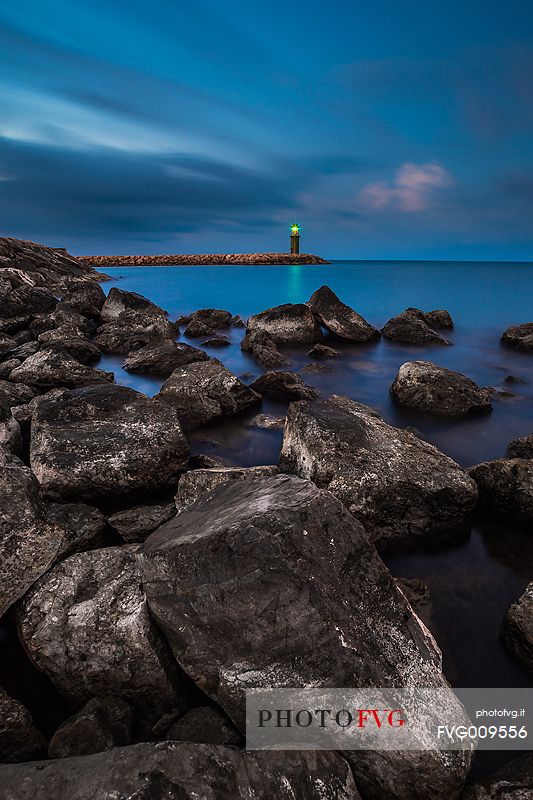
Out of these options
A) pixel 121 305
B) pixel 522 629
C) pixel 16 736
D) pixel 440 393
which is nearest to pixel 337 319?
pixel 440 393

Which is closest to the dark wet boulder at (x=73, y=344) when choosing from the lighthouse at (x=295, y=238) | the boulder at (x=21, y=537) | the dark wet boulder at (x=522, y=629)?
the boulder at (x=21, y=537)

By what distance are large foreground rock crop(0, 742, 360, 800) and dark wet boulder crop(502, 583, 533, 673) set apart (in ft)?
7.86

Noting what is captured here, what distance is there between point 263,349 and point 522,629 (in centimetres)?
→ 1314

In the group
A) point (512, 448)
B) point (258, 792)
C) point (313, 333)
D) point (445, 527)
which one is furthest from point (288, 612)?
point (313, 333)

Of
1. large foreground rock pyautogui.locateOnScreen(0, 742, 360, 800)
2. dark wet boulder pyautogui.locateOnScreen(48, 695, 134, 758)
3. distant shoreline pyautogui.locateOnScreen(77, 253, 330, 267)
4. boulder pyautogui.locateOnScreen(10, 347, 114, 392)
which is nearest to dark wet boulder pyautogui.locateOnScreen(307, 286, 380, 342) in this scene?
boulder pyautogui.locateOnScreen(10, 347, 114, 392)

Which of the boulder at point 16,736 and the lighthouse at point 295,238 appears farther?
the lighthouse at point 295,238

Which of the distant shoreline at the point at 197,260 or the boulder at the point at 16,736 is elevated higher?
the distant shoreline at the point at 197,260

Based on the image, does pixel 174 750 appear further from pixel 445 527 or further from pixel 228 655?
pixel 445 527

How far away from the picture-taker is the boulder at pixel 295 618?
3195 millimetres

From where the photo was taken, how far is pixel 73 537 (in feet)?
15.8

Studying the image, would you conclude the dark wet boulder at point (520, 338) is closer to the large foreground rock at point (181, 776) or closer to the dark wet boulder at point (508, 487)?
the dark wet boulder at point (508, 487)

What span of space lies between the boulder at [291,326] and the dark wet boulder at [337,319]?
1.61 ft

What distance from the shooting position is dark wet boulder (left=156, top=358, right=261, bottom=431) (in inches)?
390

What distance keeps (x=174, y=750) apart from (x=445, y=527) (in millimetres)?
4755
